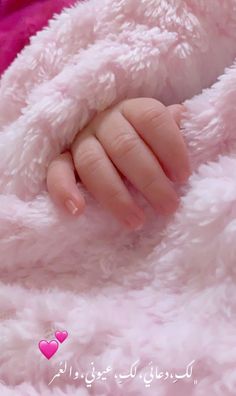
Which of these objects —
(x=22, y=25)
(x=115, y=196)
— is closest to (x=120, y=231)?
(x=115, y=196)

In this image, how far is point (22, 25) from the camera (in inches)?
32.6

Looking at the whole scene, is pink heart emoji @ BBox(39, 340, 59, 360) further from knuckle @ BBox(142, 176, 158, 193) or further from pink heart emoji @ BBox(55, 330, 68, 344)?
knuckle @ BBox(142, 176, 158, 193)

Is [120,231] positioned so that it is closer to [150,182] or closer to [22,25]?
[150,182]

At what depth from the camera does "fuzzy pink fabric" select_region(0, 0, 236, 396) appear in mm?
464

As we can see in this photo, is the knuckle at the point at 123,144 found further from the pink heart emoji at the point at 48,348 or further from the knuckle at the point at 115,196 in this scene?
the pink heart emoji at the point at 48,348

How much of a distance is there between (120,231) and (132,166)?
0.22 ft

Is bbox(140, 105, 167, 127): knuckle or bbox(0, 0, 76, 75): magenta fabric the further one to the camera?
bbox(0, 0, 76, 75): magenta fabric

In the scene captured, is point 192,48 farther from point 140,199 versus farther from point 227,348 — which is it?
point 227,348

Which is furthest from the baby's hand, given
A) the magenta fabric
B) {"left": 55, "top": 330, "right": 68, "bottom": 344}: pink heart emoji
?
the magenta fabric

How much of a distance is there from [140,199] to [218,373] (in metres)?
0.19

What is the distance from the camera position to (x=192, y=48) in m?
0.62

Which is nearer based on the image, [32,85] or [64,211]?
[64,211]

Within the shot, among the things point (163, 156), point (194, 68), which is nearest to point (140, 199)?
point (163, 156)

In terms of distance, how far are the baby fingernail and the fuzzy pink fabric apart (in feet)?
0.03
